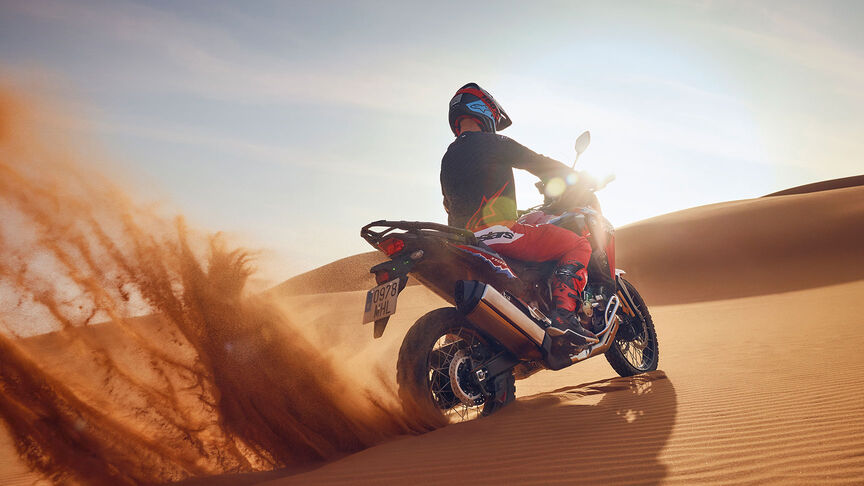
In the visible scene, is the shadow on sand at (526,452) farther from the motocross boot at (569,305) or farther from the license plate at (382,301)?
the license plate at (382,301)

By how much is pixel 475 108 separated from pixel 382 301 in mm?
1968

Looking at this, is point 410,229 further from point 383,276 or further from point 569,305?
point 569,305

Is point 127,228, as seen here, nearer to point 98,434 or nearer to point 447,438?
point 98,434

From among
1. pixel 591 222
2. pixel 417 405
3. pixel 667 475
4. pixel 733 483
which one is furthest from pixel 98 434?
pixel 591 222

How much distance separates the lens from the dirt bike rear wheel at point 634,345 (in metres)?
4.91

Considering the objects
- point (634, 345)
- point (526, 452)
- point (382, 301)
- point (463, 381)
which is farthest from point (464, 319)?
point (634, 345)

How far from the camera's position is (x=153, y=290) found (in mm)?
3236

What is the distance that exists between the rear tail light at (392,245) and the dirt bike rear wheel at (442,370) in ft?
1.73

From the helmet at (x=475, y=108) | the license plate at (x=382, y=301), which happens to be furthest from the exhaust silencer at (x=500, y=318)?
the helmet at (x=475, y=108)

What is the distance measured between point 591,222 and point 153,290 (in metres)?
3.61

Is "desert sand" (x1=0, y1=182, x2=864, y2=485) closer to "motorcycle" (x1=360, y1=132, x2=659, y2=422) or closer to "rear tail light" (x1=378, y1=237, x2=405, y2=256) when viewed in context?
"motorcycle" (x1=360, y1=132, x2=659, y2=422)

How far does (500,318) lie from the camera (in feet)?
10.8

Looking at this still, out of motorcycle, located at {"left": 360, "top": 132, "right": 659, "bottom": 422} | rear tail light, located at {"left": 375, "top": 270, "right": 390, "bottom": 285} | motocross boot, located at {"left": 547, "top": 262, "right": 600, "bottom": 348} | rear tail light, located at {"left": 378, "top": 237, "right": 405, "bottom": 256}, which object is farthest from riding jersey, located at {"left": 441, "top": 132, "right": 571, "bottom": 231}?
rear tail light, located at {"left": 375, "top": 270, "right": 390, "bottom": 285}

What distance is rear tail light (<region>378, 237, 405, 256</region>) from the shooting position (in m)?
3.28
